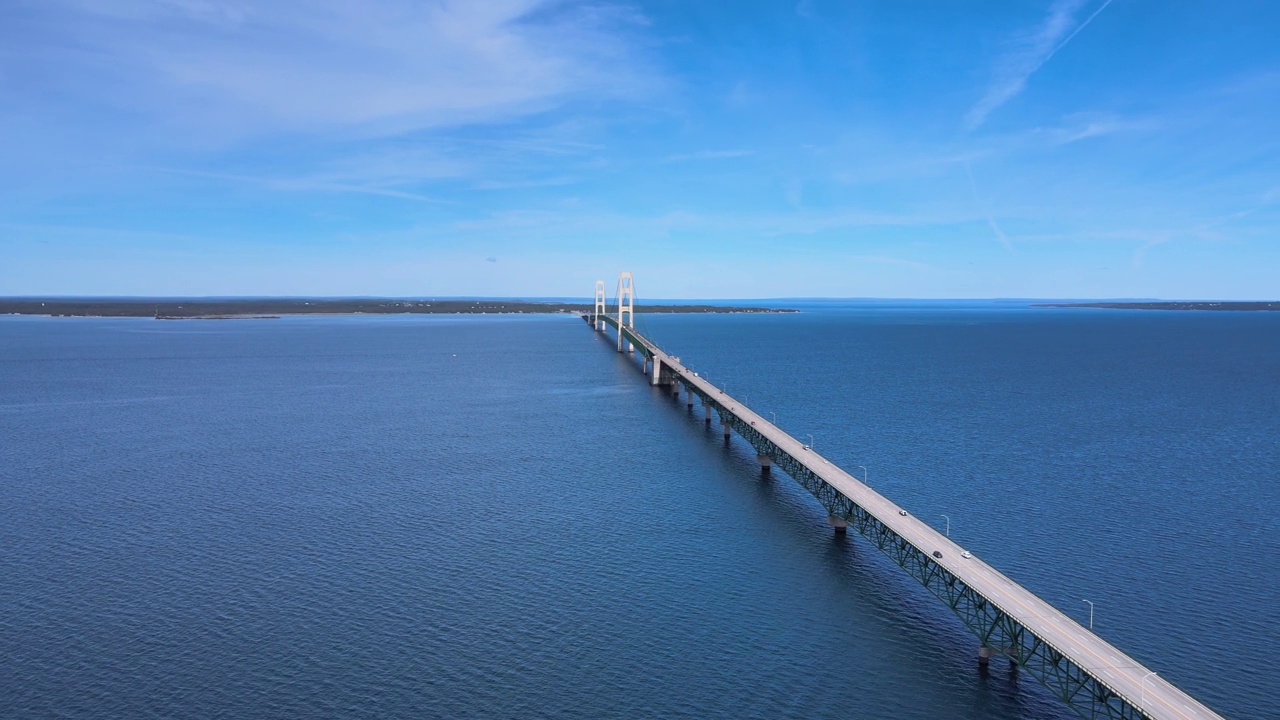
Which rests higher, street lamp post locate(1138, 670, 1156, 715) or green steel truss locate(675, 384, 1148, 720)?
street lamp post locate(1138, 670, 1156, 715)

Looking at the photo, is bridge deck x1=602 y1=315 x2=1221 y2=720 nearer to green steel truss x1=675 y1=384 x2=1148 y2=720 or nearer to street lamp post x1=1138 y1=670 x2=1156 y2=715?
street lamp post x1=1138 y1=670 x2=1156 y2=715

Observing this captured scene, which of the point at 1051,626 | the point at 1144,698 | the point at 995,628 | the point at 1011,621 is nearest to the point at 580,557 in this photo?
the point at 995,628

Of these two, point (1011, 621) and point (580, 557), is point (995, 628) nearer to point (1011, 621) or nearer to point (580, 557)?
point (1011, 621)

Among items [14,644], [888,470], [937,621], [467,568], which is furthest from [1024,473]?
[14,644]

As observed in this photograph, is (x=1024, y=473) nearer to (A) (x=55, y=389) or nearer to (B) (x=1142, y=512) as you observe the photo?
(B) (x=1142, y=512)

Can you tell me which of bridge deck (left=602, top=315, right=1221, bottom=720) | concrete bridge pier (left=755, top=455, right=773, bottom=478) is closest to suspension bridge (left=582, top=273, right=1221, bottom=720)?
bridge deck (left=602, top=315, right=1221, bottom=720)
